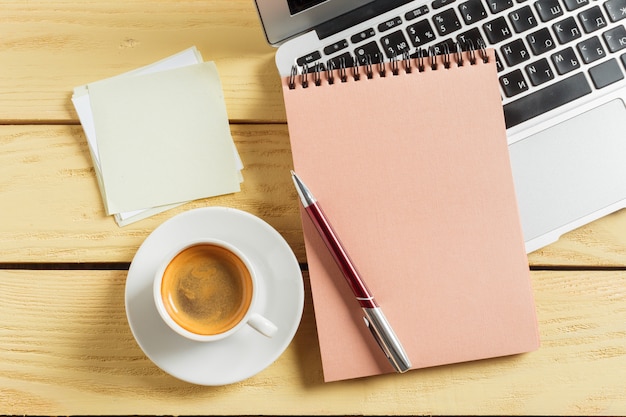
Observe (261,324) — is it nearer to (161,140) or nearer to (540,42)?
(161,140)

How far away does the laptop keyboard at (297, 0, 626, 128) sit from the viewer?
0.59m

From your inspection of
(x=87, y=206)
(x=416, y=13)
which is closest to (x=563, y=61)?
(x=416, y=13)

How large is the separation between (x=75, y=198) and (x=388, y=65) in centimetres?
35

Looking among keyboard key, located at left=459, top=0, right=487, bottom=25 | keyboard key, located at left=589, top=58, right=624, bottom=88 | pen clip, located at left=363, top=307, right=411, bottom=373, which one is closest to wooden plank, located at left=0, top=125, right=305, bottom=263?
pen clip, located at left=363, top=307, right=411, bottom=373

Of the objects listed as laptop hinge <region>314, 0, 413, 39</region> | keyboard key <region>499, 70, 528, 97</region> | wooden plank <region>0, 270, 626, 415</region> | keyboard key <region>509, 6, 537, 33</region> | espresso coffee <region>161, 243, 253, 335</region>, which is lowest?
wooden plank <region>0, 270, 626, 415</region>

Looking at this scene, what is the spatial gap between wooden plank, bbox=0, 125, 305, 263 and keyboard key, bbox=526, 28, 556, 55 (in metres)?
0.27

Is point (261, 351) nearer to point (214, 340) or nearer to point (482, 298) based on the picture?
point (214, 340)

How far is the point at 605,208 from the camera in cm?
60

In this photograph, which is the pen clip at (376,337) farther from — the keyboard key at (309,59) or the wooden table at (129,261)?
the keyboard key at (309,59)

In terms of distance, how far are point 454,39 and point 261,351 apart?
368mm

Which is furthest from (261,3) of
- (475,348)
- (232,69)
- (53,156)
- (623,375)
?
(623,375)

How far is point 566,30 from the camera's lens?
593mm

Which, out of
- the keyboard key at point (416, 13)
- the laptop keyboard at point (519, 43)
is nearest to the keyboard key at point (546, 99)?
the laptop keyboard at point (519, 43)

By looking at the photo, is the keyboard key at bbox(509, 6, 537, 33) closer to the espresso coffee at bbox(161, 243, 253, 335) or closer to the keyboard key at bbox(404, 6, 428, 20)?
the keyboard key at bbox(404, 6, 428, 20)
